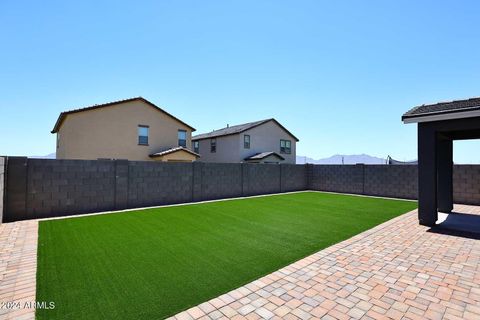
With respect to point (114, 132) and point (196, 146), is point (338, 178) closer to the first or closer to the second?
point (114, 132)

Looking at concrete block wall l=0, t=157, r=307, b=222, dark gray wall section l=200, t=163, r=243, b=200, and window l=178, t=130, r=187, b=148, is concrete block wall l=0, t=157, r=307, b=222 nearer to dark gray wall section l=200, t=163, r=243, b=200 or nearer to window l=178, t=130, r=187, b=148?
dark gray wall section l=200, t=163, r=243, b=200

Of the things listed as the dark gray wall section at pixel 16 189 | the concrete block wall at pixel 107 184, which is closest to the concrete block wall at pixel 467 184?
the concrete block wall at pixel 107 184

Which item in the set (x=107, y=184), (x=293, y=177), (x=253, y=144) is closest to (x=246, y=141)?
(x=253, y=144)

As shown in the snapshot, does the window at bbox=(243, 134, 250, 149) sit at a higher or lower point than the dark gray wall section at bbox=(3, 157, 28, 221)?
higher

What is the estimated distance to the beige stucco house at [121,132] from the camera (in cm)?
1574

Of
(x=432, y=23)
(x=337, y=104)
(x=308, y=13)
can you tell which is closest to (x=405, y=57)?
(x=432, y=23)

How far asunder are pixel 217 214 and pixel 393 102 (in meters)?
11.4

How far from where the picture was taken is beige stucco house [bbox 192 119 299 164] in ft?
77.0

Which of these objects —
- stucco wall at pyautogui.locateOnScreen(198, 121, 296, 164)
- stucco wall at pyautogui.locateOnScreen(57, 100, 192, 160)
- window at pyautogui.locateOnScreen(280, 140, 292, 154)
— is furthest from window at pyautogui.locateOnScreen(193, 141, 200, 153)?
window at pyautogui.locateOnScreen(280, 140, 292, 154)

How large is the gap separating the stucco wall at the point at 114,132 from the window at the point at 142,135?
25cm

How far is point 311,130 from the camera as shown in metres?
22.9

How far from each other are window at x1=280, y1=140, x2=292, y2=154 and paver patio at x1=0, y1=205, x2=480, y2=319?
71.2 feet

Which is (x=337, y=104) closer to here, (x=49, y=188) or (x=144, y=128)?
(x=144, y=128)

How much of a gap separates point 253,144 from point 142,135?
11.1 m
